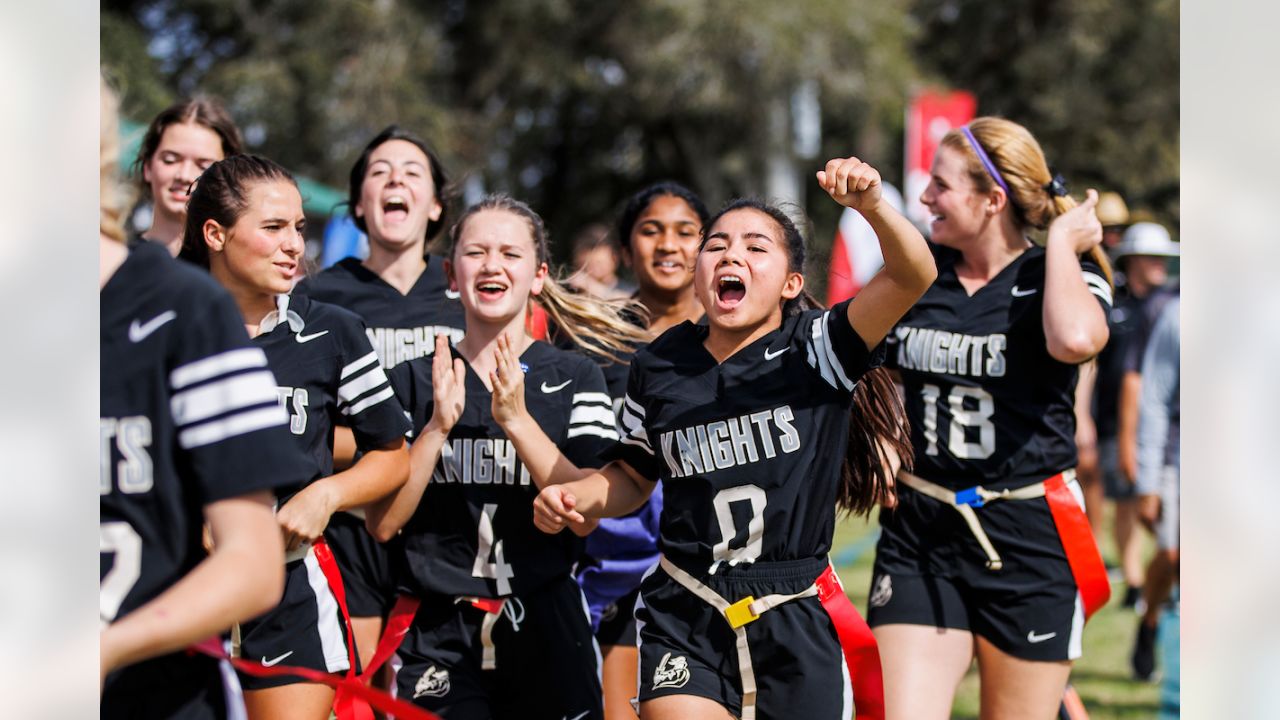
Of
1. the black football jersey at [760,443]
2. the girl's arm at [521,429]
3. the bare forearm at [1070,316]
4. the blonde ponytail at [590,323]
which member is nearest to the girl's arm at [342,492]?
the girl's arm at [521,429]

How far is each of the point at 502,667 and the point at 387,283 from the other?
1.48 m

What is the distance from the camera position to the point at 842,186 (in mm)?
2875

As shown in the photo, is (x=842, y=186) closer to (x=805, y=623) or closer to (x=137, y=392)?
(x=805, y=623)

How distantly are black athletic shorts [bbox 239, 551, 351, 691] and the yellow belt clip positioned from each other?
101cm

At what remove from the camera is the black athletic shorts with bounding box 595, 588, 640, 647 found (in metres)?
4.51

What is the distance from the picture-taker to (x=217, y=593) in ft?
5.96

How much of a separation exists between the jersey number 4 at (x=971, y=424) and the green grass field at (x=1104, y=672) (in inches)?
41.0

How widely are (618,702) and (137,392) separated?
9.11 ft

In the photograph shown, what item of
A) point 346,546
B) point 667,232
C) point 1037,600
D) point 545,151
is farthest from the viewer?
point 545,151

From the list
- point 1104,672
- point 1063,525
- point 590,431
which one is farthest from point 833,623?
point 1104,672

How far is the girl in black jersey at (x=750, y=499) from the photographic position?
3225 millimetres

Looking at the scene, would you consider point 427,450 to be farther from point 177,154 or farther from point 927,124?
point 927,124
